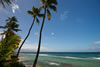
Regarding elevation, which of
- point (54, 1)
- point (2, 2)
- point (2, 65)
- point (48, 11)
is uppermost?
point (54, 1)

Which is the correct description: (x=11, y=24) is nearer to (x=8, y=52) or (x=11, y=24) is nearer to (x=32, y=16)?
(x=32, y=16)

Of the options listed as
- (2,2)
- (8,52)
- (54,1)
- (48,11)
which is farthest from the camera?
(48,11)

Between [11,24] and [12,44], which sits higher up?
[11,24]

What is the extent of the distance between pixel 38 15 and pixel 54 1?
513 cm

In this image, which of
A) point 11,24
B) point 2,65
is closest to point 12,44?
point 2,65

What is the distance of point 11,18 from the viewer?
22344 millimetres

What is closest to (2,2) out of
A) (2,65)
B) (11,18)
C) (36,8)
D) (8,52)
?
(8,52)

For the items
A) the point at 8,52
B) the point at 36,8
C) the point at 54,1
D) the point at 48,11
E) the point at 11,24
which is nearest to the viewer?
the point at 8,52

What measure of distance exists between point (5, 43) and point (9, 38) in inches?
11.9

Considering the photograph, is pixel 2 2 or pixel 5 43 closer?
pixel 5 43

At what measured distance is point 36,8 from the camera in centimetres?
1555

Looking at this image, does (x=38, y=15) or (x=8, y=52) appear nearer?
(x=8, y=52)

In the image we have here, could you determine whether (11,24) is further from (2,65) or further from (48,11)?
(2,65)

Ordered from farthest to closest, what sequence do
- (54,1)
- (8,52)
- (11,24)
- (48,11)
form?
(11,24) < (48,11) < (54,1) < (8,52)
